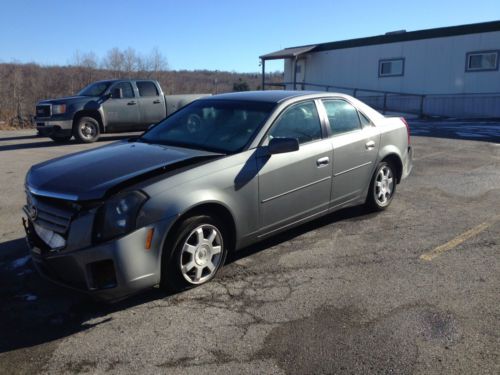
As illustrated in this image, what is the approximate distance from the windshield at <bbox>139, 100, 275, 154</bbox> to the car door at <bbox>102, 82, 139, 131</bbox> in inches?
351

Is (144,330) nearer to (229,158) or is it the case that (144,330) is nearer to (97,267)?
(97,267)

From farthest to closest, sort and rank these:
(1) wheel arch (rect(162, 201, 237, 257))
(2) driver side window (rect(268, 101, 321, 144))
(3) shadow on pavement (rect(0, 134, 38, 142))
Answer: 1. (3) shadow on pavement (rect(0, 134, 38, 142))
2. (2) driver side window (rect(268, 101, 321, 144))
3. (1) wheel arch (rect(162, 201, 237, 257))

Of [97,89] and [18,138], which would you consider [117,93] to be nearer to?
[97,89]

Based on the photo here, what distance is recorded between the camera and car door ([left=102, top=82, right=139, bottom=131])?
44.2 ft

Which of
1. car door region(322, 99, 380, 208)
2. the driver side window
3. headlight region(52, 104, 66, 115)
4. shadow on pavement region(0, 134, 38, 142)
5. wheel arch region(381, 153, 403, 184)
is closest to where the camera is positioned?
the driver side window

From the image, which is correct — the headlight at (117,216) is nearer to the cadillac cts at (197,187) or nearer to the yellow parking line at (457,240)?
the cadillac cts at (197,187)

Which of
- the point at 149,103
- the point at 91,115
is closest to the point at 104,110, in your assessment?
the point at 91,115

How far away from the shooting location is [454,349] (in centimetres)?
302

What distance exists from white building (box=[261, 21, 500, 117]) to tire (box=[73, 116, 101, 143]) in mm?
16580

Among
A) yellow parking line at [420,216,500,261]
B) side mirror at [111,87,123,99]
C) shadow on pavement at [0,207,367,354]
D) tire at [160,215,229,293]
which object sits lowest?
shadow on pavement at [0,207,367,354]

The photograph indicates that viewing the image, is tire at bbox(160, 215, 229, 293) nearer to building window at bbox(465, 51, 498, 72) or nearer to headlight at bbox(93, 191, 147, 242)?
headlight at bbox(93, 191, 147, 242)

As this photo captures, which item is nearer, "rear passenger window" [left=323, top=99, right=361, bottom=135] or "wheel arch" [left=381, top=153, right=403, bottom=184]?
"rear passenger window" [left=323, top=99, right=361, bottom=135]

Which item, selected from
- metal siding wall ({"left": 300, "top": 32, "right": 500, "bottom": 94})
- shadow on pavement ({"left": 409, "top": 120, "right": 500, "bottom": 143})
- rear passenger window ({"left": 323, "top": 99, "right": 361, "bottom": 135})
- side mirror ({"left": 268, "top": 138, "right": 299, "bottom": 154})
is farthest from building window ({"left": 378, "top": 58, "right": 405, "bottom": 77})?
side mirror ({"left": 268, "top": 138, "right": 299, "bottom": 154})

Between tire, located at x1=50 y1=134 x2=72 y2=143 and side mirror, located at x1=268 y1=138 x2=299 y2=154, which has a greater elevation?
side mirror, located at x1=268 y1=138 x2=299 y2=154
